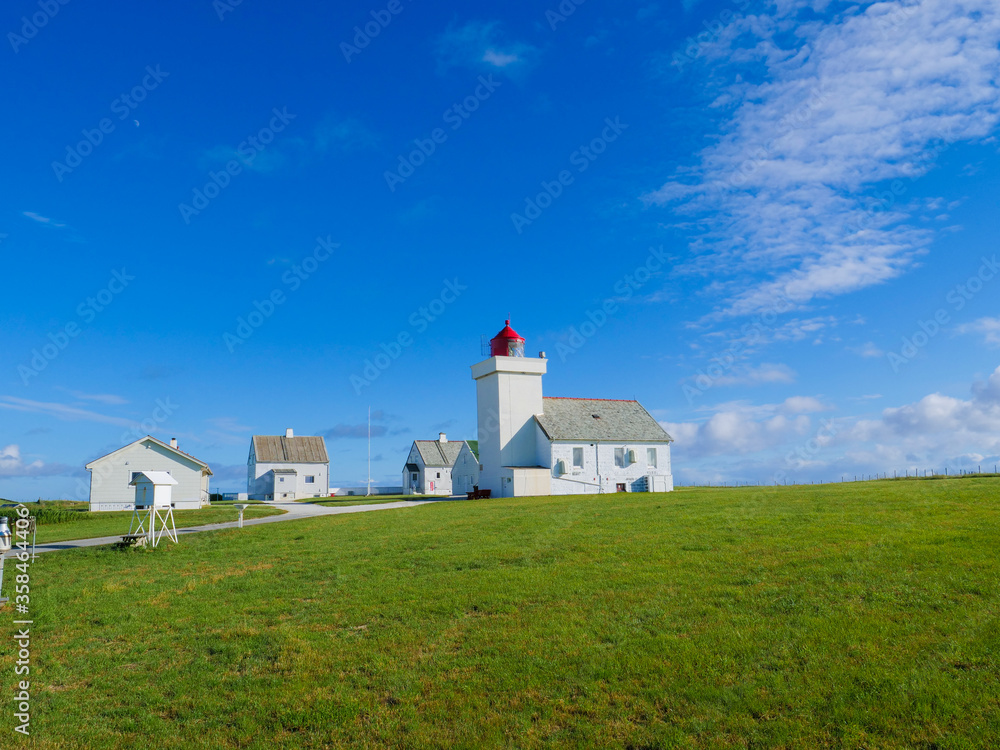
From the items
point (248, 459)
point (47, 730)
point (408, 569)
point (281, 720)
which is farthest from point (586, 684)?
point (248, 459)

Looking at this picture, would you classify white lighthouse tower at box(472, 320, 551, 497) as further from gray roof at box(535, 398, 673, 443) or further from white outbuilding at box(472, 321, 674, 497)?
gray roof at box(535, 398, 673, 443)

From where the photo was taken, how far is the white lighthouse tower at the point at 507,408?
4847cm

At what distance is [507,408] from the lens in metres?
48.9

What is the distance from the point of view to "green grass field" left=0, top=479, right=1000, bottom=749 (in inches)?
270

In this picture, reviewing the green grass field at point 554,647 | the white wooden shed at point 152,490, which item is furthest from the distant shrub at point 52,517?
the green grass field at point 554,647

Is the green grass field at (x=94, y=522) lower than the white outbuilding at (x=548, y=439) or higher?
lower

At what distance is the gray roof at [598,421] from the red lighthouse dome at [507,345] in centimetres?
473

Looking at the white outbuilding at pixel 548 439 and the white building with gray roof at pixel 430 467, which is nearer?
the white outbuilding at pixel 548 439

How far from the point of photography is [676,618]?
984 centimetres

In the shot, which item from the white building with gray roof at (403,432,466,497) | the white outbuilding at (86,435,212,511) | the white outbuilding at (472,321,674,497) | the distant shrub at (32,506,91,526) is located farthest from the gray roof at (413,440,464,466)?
the distant shrub at (32,506,91,526)

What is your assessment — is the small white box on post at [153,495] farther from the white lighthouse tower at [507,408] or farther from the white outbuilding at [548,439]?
the white lighthouse tower at [507,408]

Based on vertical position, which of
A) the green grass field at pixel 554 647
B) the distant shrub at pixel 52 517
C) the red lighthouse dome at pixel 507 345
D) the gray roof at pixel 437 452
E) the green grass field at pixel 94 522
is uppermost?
the red lighthouse dome at pixel 507 345

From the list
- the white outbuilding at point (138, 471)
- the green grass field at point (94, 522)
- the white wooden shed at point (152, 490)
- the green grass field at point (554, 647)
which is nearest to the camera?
the green grass field at point (554, 647)

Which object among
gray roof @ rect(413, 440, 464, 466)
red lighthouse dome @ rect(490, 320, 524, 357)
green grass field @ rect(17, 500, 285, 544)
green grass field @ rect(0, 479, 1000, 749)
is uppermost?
red lighthouse dome @ rect(490, 320, 524, 357)
